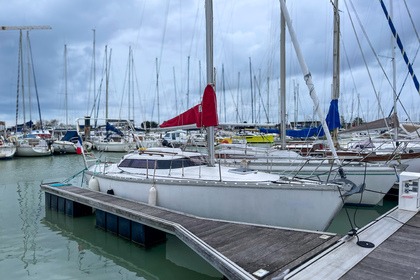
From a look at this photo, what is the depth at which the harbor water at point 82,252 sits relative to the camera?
715cm

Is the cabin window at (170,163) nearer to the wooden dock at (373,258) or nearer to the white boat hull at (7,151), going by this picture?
the wooden dock at (373,258)

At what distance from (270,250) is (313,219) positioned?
2027 millimetres

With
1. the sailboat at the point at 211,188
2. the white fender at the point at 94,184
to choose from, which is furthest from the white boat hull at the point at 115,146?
the sailboat at the point at 211,188

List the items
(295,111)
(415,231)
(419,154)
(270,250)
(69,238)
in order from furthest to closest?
(295,111)
(419,154)
(69,238)
(415,231)
(270,250)

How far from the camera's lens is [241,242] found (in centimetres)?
615

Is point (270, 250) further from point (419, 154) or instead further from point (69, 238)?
point (419, 154)

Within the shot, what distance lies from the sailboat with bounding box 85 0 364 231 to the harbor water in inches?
52.1

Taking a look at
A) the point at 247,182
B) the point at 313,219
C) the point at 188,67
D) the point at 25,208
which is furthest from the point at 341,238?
the point at 188,67

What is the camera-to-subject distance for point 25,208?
12812 millimetres

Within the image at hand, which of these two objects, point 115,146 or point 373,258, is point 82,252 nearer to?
point 373,258

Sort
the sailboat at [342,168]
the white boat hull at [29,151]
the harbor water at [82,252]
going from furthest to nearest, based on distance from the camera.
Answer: the white boat hull at [29,151], the sailboat at [342,168], the harbor water at [82,252]

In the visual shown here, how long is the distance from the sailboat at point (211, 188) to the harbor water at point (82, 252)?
4.34ft

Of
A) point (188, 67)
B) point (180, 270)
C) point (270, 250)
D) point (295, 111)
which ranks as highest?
point (188, 67)

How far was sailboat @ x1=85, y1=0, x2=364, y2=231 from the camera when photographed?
286 inches
